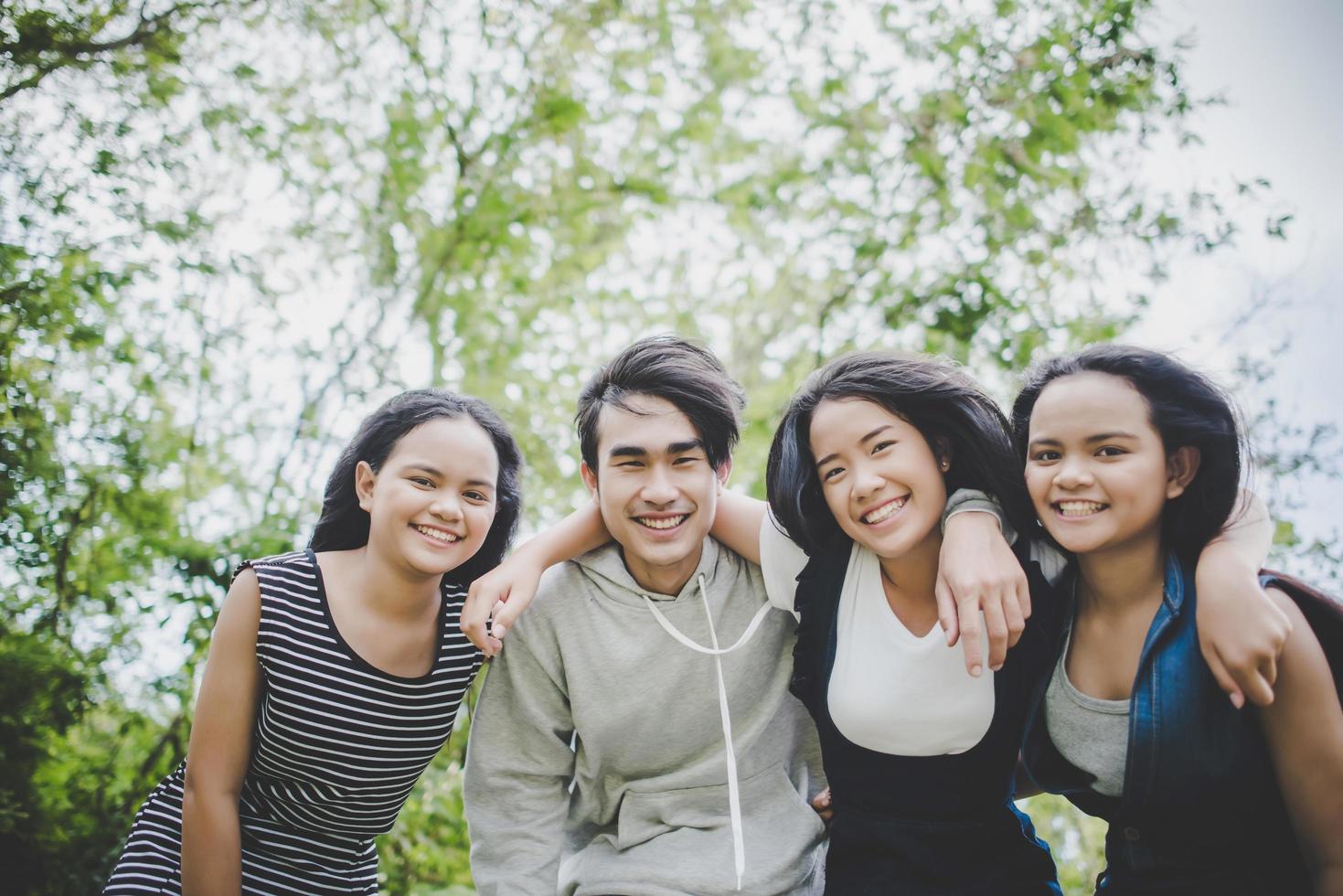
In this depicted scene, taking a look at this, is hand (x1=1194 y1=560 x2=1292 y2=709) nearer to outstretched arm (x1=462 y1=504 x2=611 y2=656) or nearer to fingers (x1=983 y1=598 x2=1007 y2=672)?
fingers (x1=983 y1=598 x2=1007 y2=672)

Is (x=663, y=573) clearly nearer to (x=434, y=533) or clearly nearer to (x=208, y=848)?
(x=434, y=533)

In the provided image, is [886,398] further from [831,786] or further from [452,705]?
[452,705]

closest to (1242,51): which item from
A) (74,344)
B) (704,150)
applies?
(704,150)

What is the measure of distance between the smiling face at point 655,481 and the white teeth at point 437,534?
371 mm

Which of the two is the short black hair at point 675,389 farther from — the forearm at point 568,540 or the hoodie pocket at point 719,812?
the hoodie pocket at point 719,812

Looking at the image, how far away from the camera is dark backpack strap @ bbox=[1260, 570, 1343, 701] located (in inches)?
55.1

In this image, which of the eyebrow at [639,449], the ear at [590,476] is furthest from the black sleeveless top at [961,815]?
the ear at [590,476]

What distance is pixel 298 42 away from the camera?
11.5ft

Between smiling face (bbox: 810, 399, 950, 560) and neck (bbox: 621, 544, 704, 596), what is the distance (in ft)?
1.47

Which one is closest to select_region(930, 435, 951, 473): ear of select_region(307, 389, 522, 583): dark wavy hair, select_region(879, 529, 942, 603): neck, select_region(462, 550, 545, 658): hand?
select_region(879, 529, 942, 603): neck

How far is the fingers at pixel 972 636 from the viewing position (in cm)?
148

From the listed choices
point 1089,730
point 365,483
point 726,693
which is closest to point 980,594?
point 1089,730

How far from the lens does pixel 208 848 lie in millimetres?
→ 1786

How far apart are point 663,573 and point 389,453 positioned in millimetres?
742
